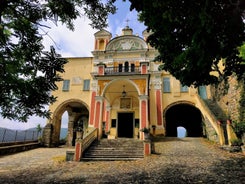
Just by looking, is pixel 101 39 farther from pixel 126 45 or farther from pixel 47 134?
pixel 47 134

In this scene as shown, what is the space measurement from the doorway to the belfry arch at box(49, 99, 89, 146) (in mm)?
4174

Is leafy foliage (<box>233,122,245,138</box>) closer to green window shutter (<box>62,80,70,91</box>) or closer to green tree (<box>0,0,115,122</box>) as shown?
green tree (<box>0,0,115,122</box>)

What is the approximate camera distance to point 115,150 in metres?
9.95

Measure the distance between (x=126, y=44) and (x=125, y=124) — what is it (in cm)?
870

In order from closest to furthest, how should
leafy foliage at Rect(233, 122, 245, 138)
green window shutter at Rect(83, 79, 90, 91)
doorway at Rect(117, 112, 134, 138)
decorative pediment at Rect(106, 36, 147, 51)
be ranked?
leafy foliage at Rect(233, 122, 245, 138) < doorway at Rect(117, 112, 134, 138) < green window shutter at Rect(83, 79, 90, 91) < decorative pediment at Rect(106, 36, 147, 51)

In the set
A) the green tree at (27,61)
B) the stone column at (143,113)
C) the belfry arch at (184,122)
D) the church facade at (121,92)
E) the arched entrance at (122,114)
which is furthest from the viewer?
the belfry arch at (184,122)

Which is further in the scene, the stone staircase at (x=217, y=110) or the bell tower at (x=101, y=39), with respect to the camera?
the bell tower at (x=101, y=39)

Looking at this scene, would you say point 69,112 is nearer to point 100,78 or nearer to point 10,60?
point 100,78

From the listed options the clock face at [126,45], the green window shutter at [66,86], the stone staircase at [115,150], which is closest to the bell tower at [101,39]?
the clock face at [126,45]

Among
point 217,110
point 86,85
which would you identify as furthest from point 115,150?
point 86,85

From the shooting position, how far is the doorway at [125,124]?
1596 centimetres

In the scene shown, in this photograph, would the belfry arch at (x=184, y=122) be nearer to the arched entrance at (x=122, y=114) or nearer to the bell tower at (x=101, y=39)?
the arched entrance at (x=122, y=114)

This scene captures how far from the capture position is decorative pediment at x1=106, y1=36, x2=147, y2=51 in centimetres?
1856

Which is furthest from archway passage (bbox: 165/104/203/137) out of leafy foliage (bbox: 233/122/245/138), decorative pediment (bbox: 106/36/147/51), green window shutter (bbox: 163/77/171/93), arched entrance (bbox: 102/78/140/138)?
leafy foliage (bbox: 233/122/245/138)
